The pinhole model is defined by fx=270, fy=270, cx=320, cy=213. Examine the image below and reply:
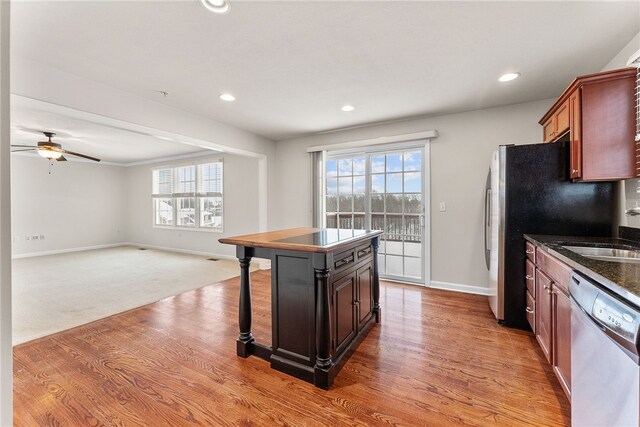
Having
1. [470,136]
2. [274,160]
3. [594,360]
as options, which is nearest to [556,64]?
[470,136]

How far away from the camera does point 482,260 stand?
12.0ft

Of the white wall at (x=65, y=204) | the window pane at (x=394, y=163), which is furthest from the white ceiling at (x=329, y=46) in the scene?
the white wall at (x=65, y=204)

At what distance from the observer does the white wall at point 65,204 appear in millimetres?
6301

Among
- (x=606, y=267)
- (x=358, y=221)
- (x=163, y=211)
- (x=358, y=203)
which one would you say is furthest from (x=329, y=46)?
(x=163, y=211)

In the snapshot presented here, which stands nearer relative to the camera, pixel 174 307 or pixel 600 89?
pixel 600 89

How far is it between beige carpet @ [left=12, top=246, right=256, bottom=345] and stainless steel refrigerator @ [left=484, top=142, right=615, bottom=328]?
3.98m

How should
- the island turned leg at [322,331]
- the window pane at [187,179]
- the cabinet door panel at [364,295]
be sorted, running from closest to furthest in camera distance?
the island turned leg at [322,331] → the cabinet door panel at [364,295] → the window pane at [187,179]

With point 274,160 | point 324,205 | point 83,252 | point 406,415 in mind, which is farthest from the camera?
point 83,252

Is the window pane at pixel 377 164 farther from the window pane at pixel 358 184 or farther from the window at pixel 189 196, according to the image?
the window at pixel 189 196

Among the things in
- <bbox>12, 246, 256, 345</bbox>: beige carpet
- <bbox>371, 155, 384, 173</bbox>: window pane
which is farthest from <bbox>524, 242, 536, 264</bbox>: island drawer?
<bbox>12, 246, 256, 345</bbox>: beige carpet

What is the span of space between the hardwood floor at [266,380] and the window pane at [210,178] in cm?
403

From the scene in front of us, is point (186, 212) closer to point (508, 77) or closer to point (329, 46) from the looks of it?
point (329, 46)

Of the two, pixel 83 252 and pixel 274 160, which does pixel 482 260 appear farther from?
pixel 83 252

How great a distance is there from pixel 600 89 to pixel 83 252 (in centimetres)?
984
